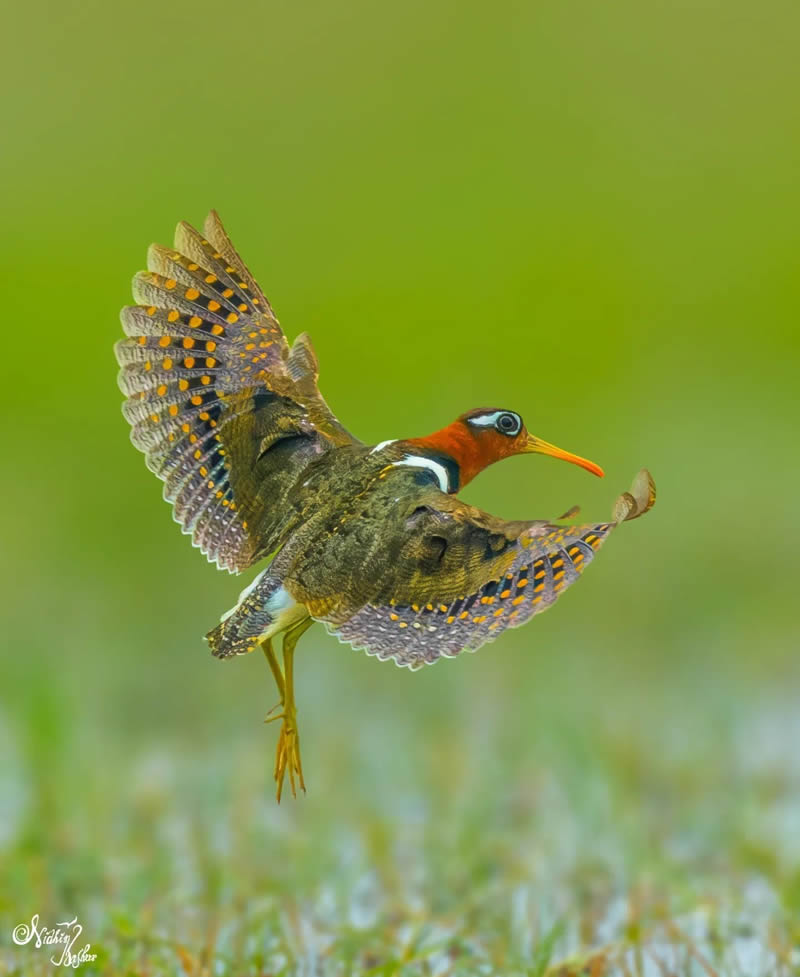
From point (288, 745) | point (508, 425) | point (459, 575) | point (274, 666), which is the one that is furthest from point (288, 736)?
point (508, 425)

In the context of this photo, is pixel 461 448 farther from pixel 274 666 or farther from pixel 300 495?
pixel 274 666

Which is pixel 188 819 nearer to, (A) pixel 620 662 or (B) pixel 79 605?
(B) pixel 79 605

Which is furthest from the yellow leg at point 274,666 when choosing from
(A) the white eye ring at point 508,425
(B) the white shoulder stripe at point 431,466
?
(A) the white eye ring at point 508,425

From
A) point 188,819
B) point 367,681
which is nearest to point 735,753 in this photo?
point 367,681

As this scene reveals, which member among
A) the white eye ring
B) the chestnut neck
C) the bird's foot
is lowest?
the bird's foot

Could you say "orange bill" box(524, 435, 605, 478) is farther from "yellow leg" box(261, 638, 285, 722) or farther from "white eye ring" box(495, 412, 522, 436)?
"yellow leg" box(261, 638, 285, 722)

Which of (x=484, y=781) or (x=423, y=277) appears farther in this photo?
(x=423, y=277)

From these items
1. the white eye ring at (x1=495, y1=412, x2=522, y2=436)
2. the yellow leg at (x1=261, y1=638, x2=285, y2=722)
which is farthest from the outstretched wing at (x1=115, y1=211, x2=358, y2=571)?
the white eye ring at (x1=495, y1=412, x2=522, y2=436)
